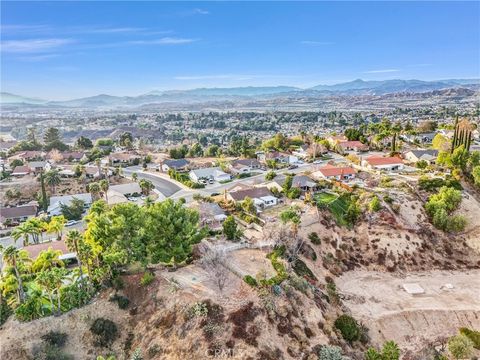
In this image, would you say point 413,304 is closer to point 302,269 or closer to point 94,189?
point 302,269

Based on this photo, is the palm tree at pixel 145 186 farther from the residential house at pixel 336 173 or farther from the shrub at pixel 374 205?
the shrub at pixel 374 205

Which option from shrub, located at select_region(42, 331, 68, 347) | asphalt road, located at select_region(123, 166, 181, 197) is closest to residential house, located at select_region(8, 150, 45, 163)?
asphalt road, located at select_region(123, 166, 181, 197)

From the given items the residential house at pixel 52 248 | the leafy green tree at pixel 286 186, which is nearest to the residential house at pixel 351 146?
the leafy green tree at pixel 286 186

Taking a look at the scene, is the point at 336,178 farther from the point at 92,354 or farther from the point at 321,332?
the point at 92,354

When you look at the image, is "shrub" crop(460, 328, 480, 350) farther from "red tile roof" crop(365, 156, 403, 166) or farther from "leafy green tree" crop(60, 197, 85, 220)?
"leafy green tree" crop(60, 197, 85, 220)

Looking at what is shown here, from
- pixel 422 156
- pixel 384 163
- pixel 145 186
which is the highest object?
pixel 422 156

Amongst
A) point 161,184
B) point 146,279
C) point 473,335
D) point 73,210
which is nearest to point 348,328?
point 473,335
